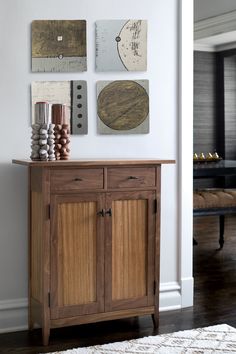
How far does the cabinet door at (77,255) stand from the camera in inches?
128

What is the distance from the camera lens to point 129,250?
11.3ft

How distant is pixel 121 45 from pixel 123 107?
1.25 feet

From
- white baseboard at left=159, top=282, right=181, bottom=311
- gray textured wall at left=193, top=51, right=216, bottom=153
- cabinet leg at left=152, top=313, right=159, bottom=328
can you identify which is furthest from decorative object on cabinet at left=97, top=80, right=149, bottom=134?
gray textured wall at left=193, top=51, right=216, bottom=153

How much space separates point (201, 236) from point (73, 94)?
362 cm

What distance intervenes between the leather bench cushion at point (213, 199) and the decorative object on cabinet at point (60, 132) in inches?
98.0

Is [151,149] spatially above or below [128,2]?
below

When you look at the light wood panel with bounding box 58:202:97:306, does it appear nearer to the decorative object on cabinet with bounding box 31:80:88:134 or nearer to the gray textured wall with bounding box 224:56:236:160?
the decorative object on cabinet with bounding box 31:80:88:134

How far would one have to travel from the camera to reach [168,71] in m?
3.89

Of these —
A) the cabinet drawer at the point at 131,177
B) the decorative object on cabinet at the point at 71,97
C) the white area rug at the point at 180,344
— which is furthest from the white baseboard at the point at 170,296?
the decorative object on cabinet at the point at 71,97

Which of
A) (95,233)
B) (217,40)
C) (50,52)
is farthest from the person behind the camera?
(217,40)

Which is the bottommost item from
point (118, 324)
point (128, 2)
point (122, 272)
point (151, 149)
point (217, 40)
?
point (118, 324)

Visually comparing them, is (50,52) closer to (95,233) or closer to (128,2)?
(128,2)

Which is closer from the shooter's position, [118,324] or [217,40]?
[118,324]

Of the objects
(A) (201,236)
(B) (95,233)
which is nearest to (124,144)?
(B) (95,233)
